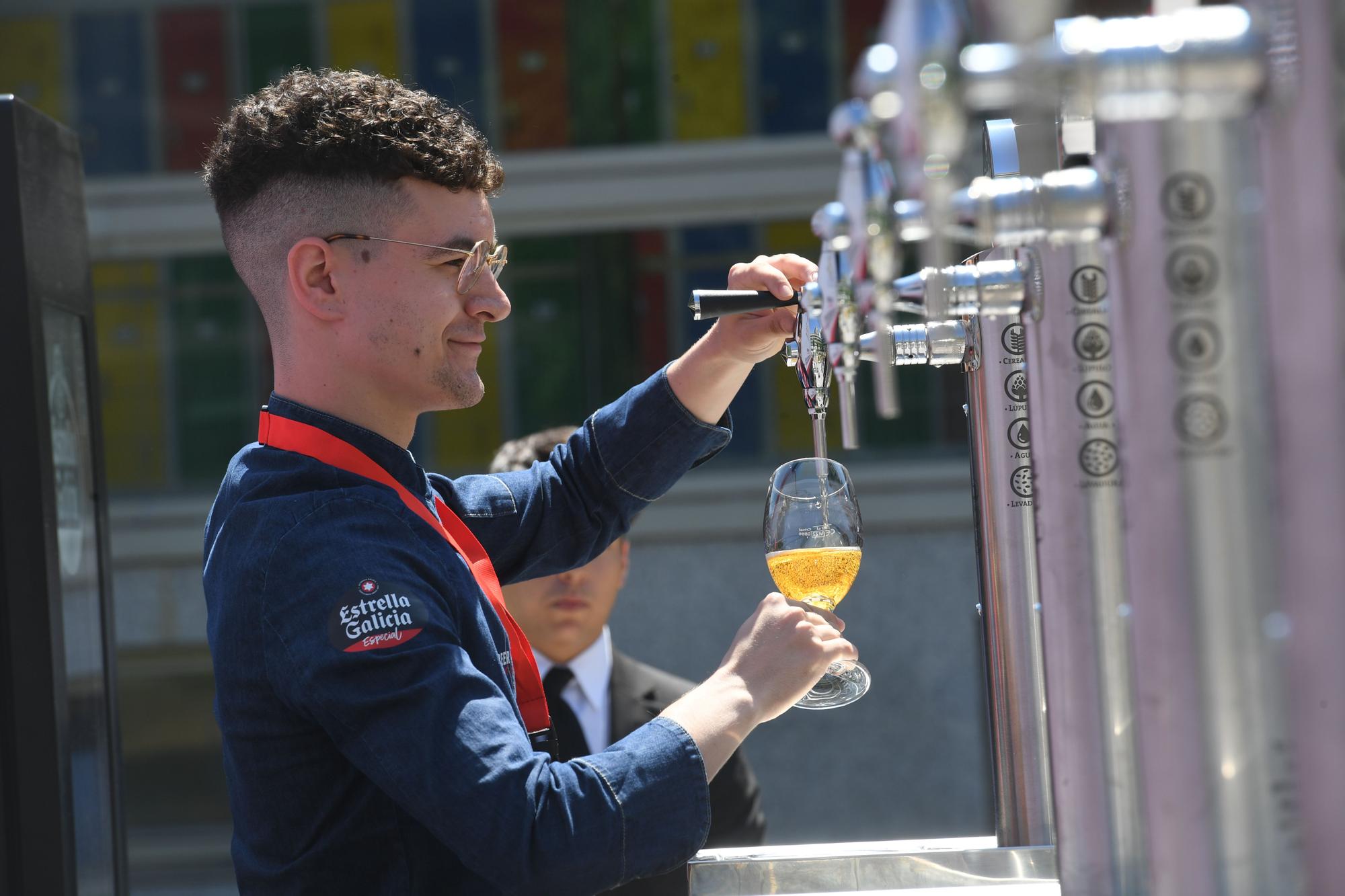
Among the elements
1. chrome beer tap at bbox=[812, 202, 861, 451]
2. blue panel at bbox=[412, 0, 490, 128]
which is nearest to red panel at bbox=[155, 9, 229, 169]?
blue panel at bbox=[412, 0, 490, 128]

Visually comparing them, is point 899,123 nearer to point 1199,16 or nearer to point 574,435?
point 1199,16

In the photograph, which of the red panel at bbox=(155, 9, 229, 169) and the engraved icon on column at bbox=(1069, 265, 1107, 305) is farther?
the red panel at bbox=(155, 9, 229, 169)

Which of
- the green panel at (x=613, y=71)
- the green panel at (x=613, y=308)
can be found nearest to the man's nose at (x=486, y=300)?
the green panel at (x=613, y=308)

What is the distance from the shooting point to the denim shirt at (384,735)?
128 centimetres

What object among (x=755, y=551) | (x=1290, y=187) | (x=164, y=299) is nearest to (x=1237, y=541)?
(x=1290, y=187)

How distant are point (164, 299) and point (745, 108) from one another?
2387 mm

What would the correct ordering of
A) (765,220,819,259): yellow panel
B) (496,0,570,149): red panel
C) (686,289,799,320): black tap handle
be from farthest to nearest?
(496,0,570,149): red panel
(765,220,819,259): yellow panel
(686,289,799,320): black tap handle

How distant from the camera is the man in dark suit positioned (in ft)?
8.78

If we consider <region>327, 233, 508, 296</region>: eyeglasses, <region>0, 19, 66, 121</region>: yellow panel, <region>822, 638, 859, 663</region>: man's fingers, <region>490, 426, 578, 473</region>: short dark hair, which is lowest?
<region>822, 638, 859, 663</region>: man's fingers

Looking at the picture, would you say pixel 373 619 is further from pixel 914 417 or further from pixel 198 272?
pixel 198 272

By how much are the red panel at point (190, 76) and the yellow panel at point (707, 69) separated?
177cm

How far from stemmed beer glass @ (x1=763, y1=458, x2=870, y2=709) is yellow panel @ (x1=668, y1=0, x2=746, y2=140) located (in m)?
3.94

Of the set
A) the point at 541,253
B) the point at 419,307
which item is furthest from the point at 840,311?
the point at 541,253

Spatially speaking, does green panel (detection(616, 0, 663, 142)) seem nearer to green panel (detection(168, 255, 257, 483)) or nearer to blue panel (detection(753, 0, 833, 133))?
blue panel (detection(753, 0, 833, 133))
